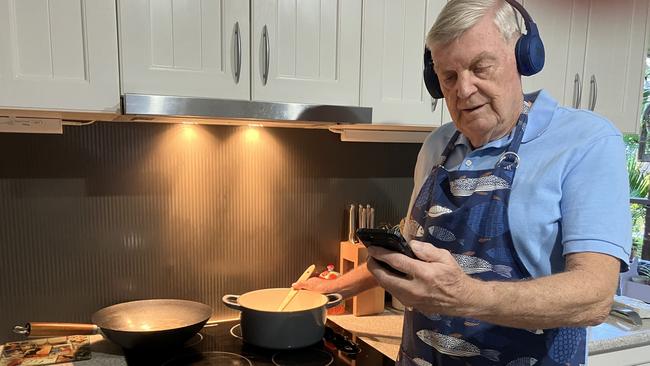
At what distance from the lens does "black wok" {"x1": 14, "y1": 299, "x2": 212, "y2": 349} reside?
4.12 ft

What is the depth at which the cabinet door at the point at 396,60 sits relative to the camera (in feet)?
4.56

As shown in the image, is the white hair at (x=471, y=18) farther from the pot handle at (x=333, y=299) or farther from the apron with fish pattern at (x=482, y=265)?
the pot handle at (x=333, y=299)

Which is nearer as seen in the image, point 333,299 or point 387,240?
point 387,240

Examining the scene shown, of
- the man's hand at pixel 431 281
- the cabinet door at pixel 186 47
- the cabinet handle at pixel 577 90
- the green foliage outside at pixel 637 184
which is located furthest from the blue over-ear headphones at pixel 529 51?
the green foliage outside at pixel 637 184

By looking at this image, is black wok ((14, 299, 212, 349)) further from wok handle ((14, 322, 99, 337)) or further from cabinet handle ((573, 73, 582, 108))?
cabinet handle ((573, 73, 582, 108))

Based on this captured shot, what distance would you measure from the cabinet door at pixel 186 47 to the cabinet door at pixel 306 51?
38 mm

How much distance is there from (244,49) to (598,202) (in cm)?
86

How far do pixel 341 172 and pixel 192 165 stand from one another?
1.73 feet

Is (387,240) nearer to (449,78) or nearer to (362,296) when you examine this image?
(449,78)

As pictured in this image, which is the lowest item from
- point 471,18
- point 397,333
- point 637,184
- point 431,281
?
point 397,333

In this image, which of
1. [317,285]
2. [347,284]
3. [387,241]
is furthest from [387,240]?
[317,285]

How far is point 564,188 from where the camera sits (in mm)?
896

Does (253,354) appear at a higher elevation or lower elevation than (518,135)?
lower

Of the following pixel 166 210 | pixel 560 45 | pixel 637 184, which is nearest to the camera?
pixel 166 210
